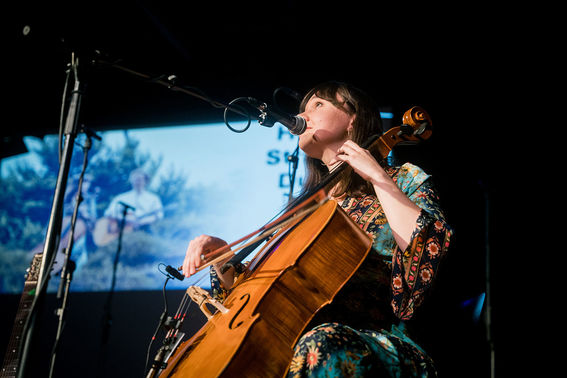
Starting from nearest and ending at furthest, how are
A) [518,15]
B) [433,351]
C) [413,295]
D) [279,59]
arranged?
[413,295], [433,351], [518,15], [279,59]

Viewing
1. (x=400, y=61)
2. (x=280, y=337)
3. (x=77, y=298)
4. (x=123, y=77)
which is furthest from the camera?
(x=123, y=77)

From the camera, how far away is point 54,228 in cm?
112

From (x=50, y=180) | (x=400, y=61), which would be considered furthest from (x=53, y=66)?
(x=400, y=61)

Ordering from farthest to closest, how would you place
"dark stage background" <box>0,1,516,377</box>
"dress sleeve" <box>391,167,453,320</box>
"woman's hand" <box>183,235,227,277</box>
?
"dark stage background" <box>0,1,516,377</box> < "woman's hand" <box>183,235,227,277</box> < "dress sleeve" <box>391,167,453,320</box>

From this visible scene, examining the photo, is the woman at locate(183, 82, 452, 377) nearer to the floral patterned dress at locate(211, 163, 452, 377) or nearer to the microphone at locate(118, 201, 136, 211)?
the floral patterned dress at locate(211, 163, 452, 377)

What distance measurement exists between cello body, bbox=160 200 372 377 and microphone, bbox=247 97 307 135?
37cm

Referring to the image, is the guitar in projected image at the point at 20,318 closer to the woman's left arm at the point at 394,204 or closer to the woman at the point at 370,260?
the woman at the point at 370,260

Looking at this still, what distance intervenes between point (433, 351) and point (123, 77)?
413 centimetres

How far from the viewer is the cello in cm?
97

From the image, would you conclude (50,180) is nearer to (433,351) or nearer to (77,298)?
(77,298)

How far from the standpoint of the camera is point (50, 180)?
434 cm

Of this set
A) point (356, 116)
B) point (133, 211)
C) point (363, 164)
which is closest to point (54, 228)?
point (363, 164)

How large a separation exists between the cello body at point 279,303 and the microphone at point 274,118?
0.37 metres

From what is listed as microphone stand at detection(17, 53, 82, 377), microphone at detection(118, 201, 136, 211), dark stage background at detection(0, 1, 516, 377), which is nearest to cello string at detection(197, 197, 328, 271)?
microphone stand at detection(17, 53, 82, 377)
